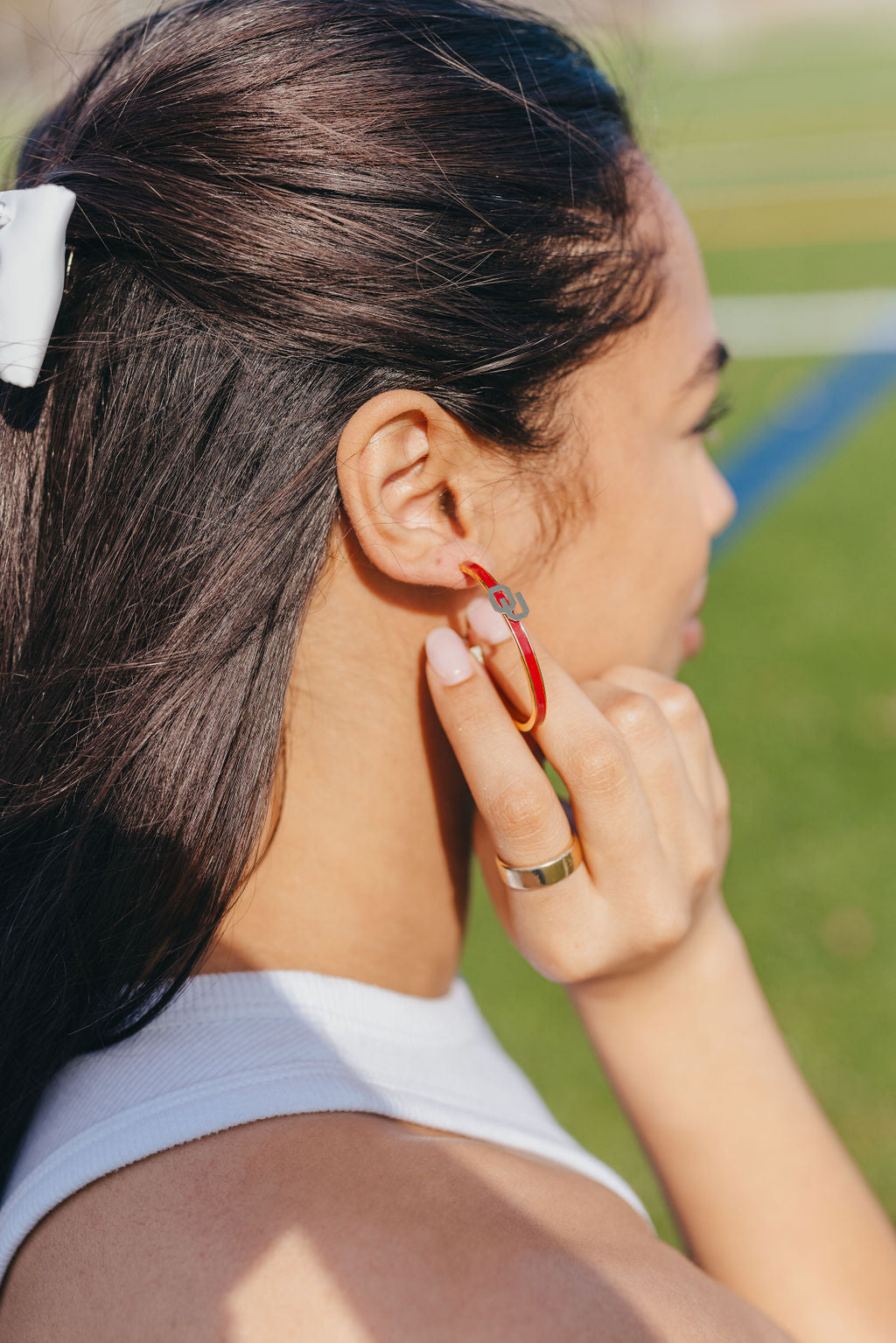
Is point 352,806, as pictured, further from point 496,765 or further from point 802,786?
point 802,786

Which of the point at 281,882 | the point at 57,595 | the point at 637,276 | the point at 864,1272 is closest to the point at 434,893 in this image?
the point at 281,882

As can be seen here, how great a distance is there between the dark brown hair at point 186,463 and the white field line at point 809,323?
7.38 m

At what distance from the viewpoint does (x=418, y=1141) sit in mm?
1249

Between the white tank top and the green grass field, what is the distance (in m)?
1.19

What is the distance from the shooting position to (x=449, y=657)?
4.77ft

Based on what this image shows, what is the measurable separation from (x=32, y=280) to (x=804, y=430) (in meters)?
6.95

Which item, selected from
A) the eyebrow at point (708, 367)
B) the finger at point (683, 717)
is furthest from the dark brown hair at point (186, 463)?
the finger at point (683, 717)

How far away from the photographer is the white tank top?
1180mm

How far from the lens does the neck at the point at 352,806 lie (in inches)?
57.1

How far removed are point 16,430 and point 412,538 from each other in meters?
0.48

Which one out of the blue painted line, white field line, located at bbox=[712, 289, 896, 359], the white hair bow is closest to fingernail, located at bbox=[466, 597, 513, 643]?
the white hair bow

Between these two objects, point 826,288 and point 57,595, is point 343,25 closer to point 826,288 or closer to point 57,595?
point 57,595

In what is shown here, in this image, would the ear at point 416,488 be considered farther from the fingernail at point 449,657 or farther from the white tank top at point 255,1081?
the white tank top at point 255,1081

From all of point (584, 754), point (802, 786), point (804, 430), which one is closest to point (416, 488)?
point (584, 754)
